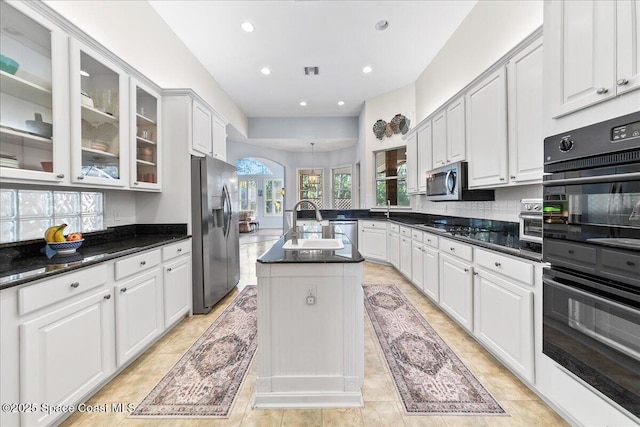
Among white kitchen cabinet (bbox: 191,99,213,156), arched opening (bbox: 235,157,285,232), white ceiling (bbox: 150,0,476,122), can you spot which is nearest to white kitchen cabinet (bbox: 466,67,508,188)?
white ceiling (bbox: 150,0,476,122)

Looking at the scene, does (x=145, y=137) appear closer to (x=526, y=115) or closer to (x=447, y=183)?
(x=447, y=183)

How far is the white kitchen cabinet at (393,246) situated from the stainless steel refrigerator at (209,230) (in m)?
2.58

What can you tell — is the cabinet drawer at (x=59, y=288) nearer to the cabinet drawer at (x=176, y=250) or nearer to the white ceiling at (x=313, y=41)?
the cabinet drawer at (x=176, y=250)

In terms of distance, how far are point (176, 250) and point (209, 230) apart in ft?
1.50

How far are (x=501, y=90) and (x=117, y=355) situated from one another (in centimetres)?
350

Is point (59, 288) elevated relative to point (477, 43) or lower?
lower

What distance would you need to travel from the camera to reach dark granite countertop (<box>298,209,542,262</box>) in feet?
5.91

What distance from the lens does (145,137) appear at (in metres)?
2.67

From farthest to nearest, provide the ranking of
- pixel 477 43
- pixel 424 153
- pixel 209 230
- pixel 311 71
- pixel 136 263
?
pixel 311 71 → pixel 424 153 → pixel 477 43 → pixel 209 230 → pixel 136 263

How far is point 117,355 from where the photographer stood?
183 cm

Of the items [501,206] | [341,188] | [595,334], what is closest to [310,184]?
[341,188]

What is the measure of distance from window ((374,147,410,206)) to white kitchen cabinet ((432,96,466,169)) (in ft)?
5.50

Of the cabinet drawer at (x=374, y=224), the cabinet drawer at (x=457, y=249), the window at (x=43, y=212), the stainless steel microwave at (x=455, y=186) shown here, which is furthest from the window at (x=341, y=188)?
the window at (x=43, y=212)

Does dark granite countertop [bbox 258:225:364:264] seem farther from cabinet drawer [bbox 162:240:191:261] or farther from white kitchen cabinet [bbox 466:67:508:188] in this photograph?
white kitchen cabinet [bbox 466:67:508:188]
